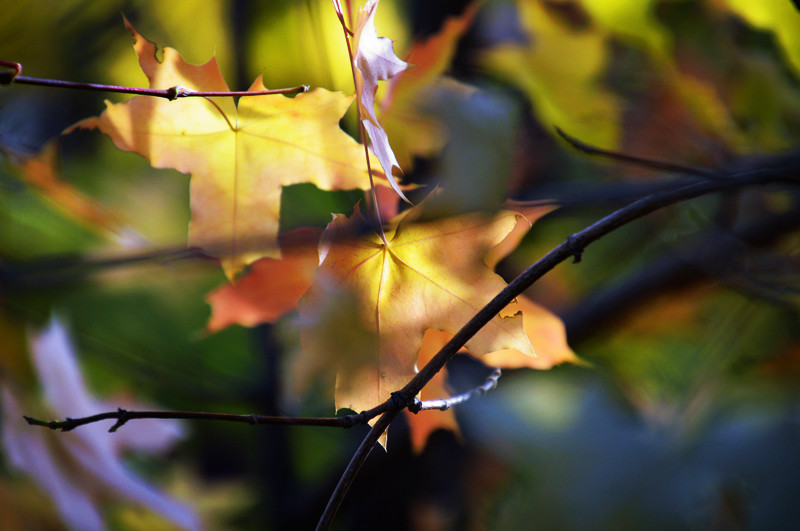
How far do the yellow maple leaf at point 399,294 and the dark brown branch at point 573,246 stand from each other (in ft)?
0.14

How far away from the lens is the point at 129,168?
1028 millimetres

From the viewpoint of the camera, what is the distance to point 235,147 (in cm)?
33

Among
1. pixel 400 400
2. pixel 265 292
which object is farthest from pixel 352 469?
pixel 265 292

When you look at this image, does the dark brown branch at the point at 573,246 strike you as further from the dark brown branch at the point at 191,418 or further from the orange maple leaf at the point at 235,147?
the orange maple leaf at the point at 235,147

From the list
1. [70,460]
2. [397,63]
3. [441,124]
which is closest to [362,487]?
[70,460]

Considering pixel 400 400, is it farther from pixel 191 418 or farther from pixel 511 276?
pixel 511 276

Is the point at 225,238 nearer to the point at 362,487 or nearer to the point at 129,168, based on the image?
the point at 362,487

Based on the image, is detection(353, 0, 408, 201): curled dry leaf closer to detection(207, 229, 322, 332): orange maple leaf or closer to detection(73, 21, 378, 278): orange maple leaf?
detection(73, 21, 378, 278): orange maple leaf

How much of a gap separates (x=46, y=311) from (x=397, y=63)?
1.64 ft

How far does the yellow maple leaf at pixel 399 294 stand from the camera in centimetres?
24

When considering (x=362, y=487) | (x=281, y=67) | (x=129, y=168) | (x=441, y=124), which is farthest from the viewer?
(x=129, y=168)

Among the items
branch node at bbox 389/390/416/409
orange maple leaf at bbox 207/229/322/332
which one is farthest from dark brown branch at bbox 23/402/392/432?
orange maple leaf at bbox 207/229/322/332

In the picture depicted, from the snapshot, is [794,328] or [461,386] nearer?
[461,386]

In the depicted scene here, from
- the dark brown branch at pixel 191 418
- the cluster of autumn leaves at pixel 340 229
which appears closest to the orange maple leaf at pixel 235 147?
the cluster of autumn leaves at pixel 340 229
